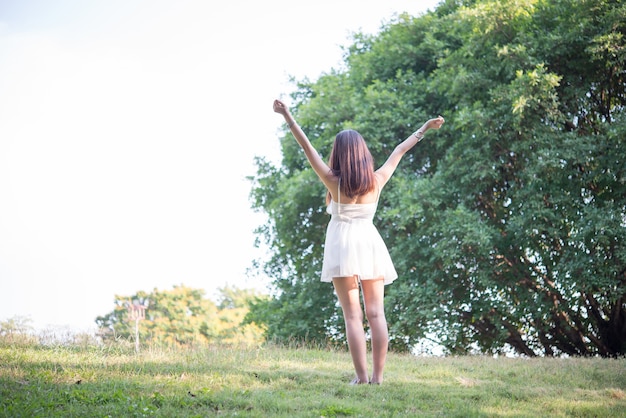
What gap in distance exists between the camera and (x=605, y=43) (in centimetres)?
1305

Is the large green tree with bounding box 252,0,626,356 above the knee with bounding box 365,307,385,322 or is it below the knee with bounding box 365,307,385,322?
above

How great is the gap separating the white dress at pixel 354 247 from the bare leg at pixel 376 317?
0.40 feet

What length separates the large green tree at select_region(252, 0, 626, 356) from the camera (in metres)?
13.2

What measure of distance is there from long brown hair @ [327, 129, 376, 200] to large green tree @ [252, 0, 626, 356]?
8067 mm

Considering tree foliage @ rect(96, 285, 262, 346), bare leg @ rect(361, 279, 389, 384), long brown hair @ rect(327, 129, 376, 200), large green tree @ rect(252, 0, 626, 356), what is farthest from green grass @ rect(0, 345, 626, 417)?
tree foliage @ rect(96, 285, 262, 346)

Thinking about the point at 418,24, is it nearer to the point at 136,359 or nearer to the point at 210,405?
the point at 136,359

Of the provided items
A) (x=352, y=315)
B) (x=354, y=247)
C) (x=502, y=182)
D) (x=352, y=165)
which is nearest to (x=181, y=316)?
(x=502, y=182)

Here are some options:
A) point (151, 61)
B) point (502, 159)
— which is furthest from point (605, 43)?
point (151, 61)

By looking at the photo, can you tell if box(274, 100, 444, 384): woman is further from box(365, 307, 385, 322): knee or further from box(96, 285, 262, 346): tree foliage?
box(96, 285, 262, 346): tree foliage

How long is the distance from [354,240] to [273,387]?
1596mm

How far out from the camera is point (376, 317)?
19.0 feet

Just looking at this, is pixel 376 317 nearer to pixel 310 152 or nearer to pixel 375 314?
pixel 375 314

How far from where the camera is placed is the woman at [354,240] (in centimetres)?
572

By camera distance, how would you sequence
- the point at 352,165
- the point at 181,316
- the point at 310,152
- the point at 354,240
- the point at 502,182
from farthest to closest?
the point at 181,316, the point at 502,182, the point at 354,240, the point at 352,165, the point at 310,152
